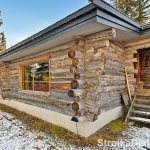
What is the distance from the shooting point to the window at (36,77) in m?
7.27

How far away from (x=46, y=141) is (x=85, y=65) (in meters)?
2.46

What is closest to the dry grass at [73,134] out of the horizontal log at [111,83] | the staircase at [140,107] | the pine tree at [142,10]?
the staircase at [140,107]

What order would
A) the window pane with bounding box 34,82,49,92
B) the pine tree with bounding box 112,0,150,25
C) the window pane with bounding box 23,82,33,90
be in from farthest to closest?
the pine tree with bounding box 112,0,150,25 < the window pane with bounding box 23,82,33,90 < the window pane with bounding box 34,82,49,92

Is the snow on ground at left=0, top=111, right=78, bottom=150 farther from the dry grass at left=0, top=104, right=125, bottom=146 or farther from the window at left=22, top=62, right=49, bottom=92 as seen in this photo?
the window at left=22, top=62, right=49, bottom=92

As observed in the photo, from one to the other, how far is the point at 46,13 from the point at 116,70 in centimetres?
1603

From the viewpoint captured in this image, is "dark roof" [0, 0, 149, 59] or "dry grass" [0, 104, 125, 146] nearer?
"dark roof" [0, 0, 149, 59]

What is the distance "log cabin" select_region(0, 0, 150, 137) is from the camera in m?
4.53

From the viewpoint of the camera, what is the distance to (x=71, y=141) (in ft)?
16.3

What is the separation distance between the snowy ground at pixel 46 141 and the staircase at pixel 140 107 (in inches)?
21.0

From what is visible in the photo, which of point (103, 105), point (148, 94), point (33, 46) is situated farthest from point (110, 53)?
point (33, 46)

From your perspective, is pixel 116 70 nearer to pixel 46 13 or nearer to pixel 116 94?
pixel 116 94

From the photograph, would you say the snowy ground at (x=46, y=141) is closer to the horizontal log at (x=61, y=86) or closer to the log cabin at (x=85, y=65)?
the log cabin at (x=85, y=65)

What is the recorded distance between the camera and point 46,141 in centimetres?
503

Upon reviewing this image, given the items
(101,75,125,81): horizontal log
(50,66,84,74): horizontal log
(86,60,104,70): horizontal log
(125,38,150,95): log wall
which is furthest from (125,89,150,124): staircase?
(50,66,84,74): horizontal log
